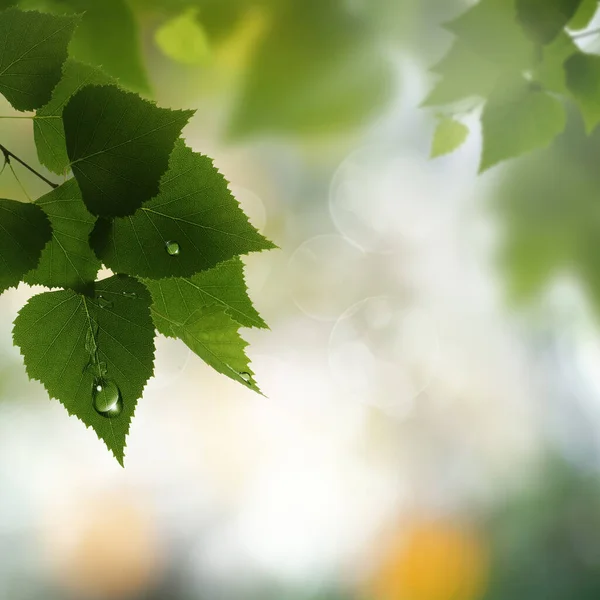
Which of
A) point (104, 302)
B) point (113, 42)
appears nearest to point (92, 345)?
point (104, 302)

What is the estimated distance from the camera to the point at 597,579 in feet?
5.89

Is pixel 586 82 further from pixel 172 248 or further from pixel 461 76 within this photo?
pixel 172 248

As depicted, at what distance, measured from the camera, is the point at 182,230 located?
12 centimetres

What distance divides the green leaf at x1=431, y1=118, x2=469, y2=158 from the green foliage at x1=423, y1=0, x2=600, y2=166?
0.01 metres

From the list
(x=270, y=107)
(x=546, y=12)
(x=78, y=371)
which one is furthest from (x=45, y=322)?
(x=270, y=107)

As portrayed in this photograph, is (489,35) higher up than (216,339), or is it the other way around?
(489,35)

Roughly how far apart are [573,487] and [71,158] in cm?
190

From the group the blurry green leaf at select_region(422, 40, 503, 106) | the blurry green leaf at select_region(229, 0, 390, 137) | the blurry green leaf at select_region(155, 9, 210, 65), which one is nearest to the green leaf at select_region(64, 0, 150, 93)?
the blurry green leaf at select_region(155, 9, 210, 65)

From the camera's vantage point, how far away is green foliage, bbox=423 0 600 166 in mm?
265

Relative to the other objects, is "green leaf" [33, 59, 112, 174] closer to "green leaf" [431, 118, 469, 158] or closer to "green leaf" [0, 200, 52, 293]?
"green leaf" [0, 200, 52, 293]

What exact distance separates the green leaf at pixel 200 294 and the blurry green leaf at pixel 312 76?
0.46m

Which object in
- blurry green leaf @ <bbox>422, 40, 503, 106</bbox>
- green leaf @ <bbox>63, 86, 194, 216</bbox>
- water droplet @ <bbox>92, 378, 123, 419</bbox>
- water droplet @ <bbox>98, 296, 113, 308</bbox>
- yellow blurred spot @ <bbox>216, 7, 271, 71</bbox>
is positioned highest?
yellow blurred spot @ <bbox>216, 7, 271, 71</bbox>

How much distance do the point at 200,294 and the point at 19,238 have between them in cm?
4

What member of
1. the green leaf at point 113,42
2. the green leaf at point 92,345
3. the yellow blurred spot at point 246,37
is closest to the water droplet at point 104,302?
the green leaf at point 92,345
